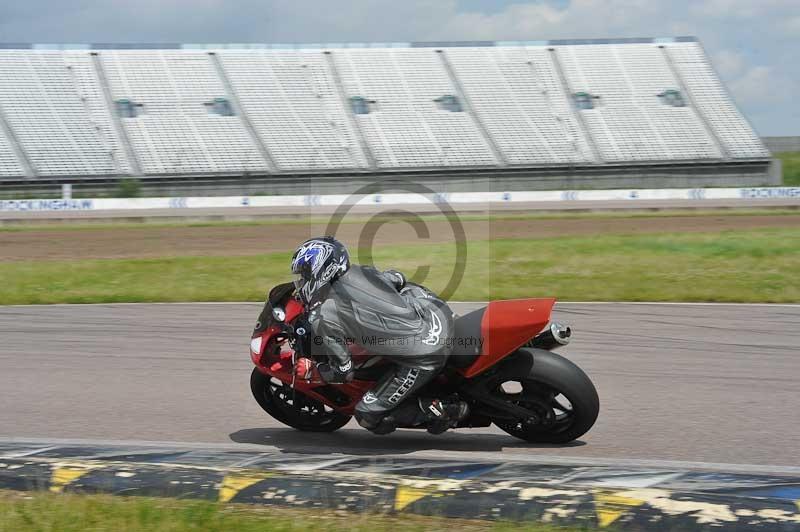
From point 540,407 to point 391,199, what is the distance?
35258 millimetres

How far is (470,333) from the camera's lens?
577cm

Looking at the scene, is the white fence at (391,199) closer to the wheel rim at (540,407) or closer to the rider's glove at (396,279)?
the rider's glove at (396,279)

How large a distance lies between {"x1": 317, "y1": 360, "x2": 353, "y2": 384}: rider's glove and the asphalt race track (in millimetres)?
600

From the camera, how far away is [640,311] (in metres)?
12.3

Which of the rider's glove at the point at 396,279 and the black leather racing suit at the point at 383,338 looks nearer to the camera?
the black leather racing suit at the point at 383,338

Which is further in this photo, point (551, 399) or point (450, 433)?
point (450, 433)

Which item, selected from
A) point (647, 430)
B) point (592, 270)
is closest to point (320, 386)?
point (647, 430)

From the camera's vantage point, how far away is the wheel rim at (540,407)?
5.82 m

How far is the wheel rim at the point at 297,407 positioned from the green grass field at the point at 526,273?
24.7ft

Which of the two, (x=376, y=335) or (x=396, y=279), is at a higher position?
(x=396, y=279)

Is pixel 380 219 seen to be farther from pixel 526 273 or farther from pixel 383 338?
pixel 383 338

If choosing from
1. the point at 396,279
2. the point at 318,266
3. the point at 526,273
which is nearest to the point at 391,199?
the point at 526,273

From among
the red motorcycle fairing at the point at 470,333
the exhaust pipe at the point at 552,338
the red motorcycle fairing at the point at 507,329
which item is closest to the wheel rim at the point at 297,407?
the red motorcycle fairing at the point at 470,333

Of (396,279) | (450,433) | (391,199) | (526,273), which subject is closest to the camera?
(396,279)
